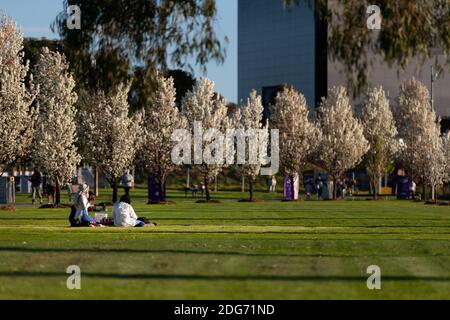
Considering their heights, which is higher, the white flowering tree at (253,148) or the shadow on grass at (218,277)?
the white flowering tree at (253,148)

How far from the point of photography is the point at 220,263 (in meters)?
17.7

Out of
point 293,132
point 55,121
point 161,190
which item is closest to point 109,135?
point 161,190

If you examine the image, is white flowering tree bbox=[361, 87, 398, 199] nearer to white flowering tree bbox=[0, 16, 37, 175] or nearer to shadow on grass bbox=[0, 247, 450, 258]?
white flowering tree bbox=[0, 16, 37, 175]

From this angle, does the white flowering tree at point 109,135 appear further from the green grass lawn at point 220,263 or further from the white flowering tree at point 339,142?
the green grass lawn at point 220,263

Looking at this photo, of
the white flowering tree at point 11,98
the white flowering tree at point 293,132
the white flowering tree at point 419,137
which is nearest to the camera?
the white flowering tree at point 11,98

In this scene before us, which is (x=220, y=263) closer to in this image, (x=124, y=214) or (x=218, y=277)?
(x=218, y=277)

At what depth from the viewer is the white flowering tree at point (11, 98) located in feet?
165

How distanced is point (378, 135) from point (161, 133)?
26451mm

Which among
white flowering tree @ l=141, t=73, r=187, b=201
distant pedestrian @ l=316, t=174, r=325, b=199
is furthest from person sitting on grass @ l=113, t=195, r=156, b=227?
distant pedestrian @ l=316, t=174, r=325, b=199

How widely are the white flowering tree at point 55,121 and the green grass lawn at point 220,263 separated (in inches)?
985

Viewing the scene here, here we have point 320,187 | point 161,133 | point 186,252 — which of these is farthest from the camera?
point 320,187

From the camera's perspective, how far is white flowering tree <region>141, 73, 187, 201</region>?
64.9 meters

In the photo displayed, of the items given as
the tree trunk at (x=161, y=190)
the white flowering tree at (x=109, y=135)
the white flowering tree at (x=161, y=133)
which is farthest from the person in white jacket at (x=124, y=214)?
the white flowering tree at (x=161, y=133)

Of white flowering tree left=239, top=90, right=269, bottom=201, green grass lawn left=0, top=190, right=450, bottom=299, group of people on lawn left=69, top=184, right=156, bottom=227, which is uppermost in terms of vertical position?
white flowering tree left=239, top=90, right=269, bottom=201
